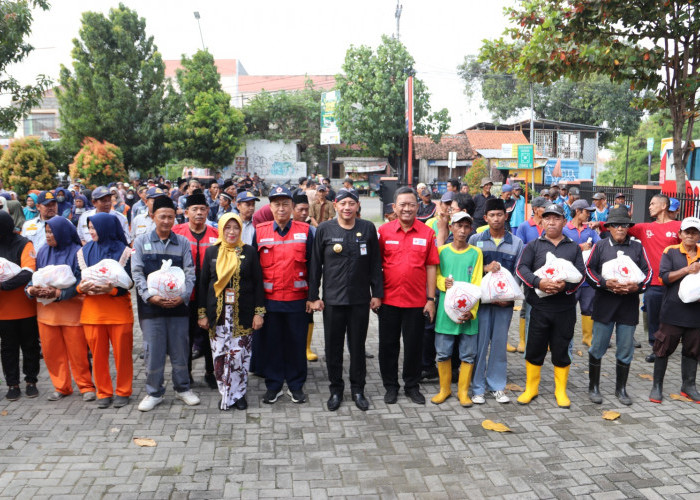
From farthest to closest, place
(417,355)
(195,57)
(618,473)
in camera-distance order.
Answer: (195,57), (417,355), (618,473)

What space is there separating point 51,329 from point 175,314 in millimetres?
1290

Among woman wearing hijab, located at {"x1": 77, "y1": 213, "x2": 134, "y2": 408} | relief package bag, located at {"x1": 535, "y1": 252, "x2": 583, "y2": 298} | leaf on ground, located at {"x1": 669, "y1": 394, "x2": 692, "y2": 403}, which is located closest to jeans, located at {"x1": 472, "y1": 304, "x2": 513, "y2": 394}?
relief package bag, located at {"x1": 535, "y1": 252, "x2": 583, "y2": 298}

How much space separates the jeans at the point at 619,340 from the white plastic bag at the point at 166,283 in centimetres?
412

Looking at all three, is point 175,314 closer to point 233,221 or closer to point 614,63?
point 233,221

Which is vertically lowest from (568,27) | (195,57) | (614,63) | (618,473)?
(618,473)

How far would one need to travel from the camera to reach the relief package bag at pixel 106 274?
16.4ft

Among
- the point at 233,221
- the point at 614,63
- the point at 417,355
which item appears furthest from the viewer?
the point at 614,63

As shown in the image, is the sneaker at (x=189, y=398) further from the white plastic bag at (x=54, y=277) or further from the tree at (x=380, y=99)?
the tree at (x=380, y=99)

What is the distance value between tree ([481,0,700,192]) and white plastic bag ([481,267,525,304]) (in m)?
4.72

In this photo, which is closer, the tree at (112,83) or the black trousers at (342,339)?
the black trousers at (342,339)

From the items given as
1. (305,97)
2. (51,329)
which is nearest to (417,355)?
(51,329)

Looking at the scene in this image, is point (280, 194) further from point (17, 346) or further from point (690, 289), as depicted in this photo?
point (690, 289)

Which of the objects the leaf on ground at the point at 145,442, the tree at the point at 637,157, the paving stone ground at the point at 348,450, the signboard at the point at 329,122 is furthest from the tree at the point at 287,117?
the leaf on ground at the point at 145,442

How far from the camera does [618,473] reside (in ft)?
13.6
